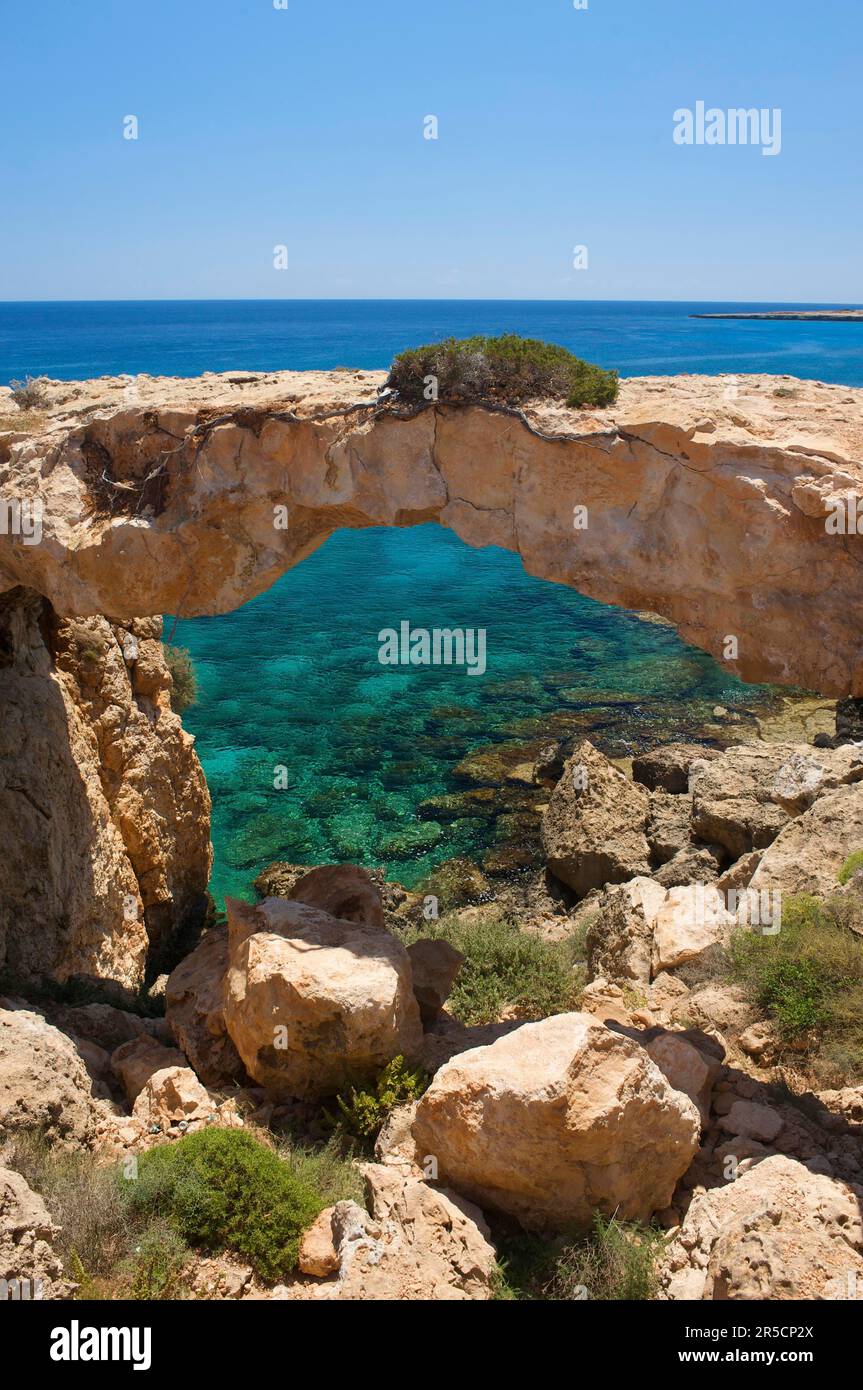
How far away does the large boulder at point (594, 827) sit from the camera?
44.1 feet

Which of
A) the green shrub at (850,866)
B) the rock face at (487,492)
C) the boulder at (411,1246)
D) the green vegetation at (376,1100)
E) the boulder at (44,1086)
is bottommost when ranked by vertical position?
the green vegetation at (376,1100)

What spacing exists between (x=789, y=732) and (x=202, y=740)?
12.1 meters

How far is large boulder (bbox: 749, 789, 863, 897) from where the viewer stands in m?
9.52

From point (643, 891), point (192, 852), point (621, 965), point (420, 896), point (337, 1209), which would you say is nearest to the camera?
point (337, 1209)

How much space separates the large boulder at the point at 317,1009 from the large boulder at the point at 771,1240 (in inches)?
93.4

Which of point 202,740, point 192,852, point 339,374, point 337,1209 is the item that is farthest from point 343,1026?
point 202,740

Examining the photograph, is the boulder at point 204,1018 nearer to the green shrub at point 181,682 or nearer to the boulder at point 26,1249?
the boulder at point 26,1249

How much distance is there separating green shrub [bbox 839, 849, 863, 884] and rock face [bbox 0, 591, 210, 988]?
300 inches

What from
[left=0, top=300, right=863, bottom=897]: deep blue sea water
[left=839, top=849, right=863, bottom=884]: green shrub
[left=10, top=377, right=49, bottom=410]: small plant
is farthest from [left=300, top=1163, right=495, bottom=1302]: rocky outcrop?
[left=0, top=300, right=863, bottom=897]: deep blue sea water

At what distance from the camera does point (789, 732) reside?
18984 millimetres

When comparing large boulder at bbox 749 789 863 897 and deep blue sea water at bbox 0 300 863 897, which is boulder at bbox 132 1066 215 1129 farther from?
deep blue sea water at bbox 0 300 863 897

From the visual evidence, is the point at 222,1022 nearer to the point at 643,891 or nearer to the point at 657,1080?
the point at 657,1080

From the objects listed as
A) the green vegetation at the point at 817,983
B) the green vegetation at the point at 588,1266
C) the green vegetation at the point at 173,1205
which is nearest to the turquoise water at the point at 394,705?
the green vegetation at the point at 817,983

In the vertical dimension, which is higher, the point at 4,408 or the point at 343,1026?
the point at 4,408
